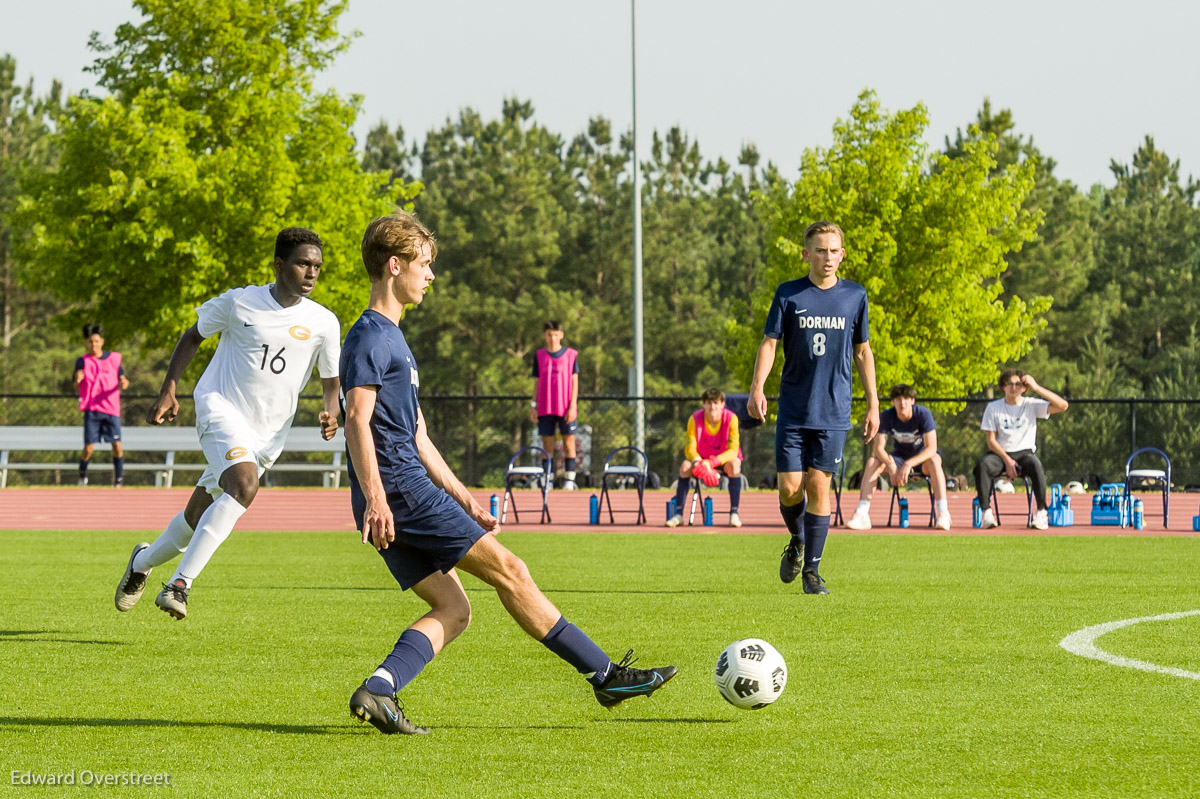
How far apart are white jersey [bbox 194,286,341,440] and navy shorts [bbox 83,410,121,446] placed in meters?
16.5

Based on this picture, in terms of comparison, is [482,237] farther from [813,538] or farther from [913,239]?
[813,538]

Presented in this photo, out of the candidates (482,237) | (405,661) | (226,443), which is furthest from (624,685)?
(482,237)

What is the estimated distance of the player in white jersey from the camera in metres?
7.63

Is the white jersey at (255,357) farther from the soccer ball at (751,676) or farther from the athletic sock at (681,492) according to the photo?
the athletic sock at (681,492)

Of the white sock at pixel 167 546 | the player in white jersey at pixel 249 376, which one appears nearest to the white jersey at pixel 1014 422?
the player in white jersey at pixel 249 376

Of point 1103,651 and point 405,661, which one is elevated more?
point 405,661

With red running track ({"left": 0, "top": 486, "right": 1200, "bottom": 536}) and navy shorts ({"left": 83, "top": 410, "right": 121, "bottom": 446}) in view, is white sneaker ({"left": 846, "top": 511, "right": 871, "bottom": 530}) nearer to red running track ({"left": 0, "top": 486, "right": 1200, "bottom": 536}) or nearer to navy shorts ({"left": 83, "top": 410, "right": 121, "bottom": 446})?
red running track ({"left": 0, "top": 486, "right": 1200, "bottom": 536})

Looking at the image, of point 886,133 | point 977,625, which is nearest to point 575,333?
point 886,133

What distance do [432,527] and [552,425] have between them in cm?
1684

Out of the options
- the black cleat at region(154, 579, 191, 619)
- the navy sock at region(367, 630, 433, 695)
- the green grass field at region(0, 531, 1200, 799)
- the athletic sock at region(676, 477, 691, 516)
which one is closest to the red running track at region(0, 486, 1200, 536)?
the athletic sock at region(676, 477, 691, 516)

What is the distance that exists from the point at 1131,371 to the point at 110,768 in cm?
6380

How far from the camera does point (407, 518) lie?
5.11 m

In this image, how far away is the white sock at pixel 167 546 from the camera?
7684 millimetres

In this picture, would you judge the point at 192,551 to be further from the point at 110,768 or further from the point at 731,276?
the point at 731,276
